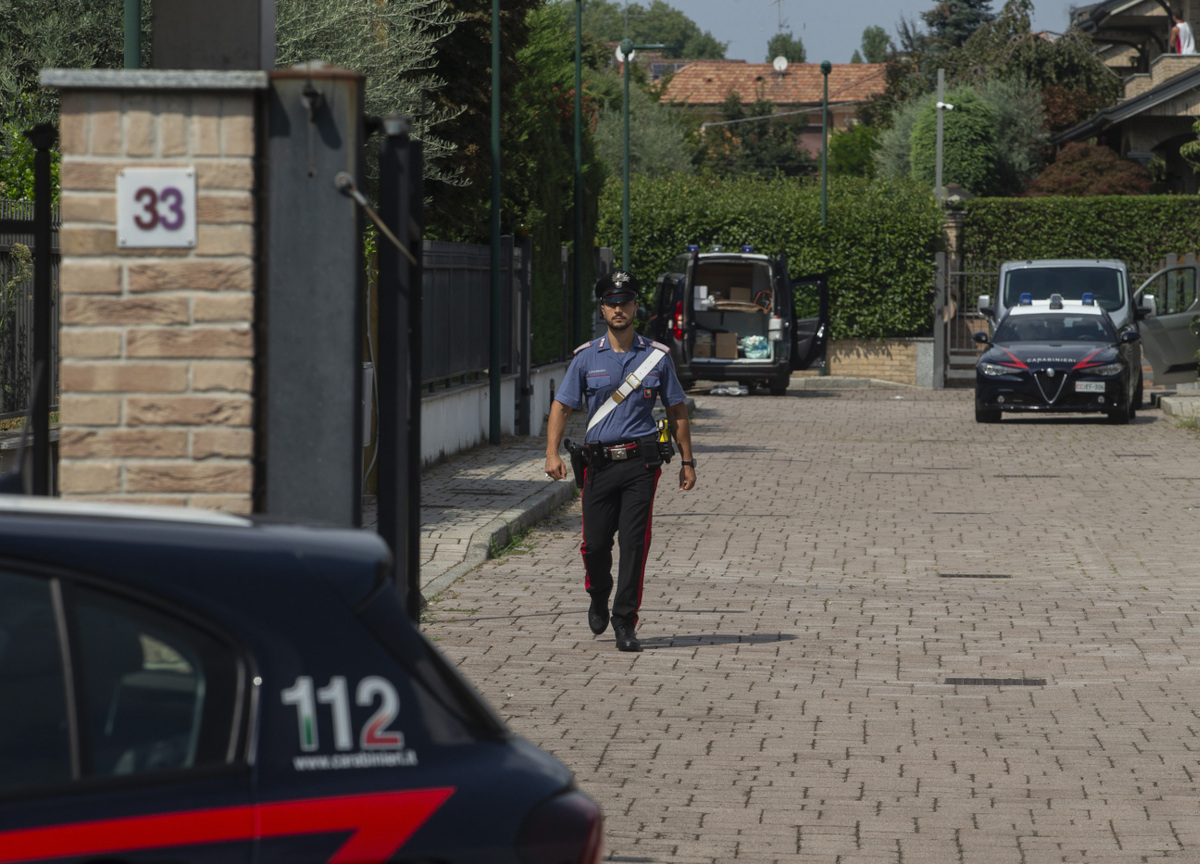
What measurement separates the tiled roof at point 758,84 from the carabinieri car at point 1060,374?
382 ft

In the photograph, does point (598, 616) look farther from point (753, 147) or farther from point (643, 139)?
point (753, 147)

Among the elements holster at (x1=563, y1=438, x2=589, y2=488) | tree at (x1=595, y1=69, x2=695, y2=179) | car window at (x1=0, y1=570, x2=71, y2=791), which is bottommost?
holster at (x1=563, y1=438, x2=589, y2=488)

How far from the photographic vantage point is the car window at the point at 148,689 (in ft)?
8.46

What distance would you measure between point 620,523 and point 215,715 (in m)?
6.57

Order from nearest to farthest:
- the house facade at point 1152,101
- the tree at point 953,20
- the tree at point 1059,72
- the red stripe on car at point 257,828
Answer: the red stripe on car at point 257,828, the house facade at point 1152,101, the tree at point 1059,72, the tree at point 953,20

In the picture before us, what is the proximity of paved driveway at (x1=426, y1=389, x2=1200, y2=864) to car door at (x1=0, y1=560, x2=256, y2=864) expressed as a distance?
120 inches

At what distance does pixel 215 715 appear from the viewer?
2611 mm

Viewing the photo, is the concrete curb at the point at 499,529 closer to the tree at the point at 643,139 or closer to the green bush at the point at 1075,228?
the green bush at the point at 1075,228

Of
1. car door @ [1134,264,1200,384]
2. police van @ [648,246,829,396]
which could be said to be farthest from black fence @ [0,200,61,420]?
car door @ [1134,264,1200,384]

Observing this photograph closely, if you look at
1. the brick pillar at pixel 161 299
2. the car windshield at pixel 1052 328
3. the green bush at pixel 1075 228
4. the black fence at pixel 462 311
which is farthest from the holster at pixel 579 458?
the green bush at pixel 1075 228

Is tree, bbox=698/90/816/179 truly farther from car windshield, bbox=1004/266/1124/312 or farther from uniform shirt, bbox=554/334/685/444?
uniform shirt, bbox=554/334/685/444

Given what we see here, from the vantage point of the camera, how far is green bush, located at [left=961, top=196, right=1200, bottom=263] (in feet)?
127

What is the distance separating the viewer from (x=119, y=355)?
4.19m

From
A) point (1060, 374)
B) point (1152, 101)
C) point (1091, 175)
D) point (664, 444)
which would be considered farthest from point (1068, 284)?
point (664, 444)
